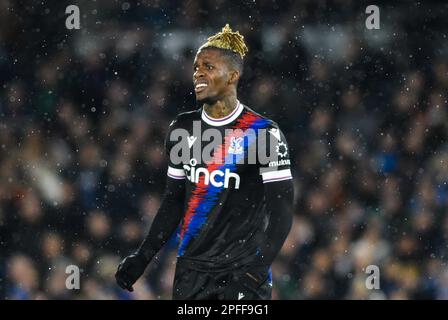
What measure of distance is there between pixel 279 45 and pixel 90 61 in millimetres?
1756

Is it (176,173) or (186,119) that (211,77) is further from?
(176,173)

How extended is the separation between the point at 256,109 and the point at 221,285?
3.15 metres

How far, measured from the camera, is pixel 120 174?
7488mm

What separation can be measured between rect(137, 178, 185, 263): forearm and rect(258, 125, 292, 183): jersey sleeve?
0.54 meters

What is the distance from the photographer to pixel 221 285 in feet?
15.3

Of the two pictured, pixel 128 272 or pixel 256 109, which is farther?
pixel 256 109

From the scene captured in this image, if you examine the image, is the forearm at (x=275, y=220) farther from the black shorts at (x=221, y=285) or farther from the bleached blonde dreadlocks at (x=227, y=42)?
the bleached blonde dreadlocks at (x=227, y=42)

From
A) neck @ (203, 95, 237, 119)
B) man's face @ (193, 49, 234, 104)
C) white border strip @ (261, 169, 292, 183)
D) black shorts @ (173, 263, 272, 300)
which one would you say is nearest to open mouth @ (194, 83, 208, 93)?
man's face @ (193, 49, 234, 104)

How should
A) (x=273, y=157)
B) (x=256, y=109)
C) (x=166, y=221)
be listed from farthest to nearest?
(x=256, y=109), (x=166, y=221), (x=273, y=157)

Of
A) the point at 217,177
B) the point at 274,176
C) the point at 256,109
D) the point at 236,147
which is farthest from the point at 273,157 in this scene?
the point at 256,109

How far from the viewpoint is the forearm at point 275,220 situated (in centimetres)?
453

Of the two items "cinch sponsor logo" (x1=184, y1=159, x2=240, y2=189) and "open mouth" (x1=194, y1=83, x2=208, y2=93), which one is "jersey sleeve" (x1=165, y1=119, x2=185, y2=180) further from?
"open mouth" (x1=194, y1=83, x2=208, y2=93)

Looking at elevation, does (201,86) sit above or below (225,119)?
above

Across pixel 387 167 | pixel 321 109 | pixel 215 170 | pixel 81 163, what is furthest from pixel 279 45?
pixel 215 170
